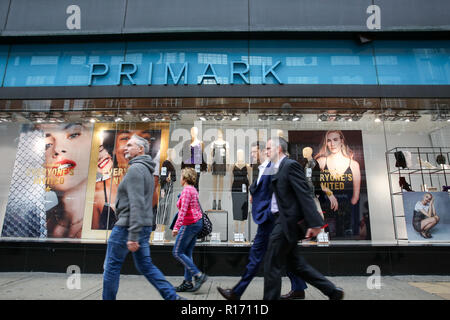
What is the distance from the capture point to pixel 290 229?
233cm

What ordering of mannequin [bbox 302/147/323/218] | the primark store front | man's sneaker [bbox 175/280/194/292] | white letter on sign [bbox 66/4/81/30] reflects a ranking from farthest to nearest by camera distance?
1. mannequin [bbox 302/147/323/218]
2. white letter on sign [bbox 66/4/81/30]
3. the primark store front
4. man's sneaker [bbox 175/280/194/292]

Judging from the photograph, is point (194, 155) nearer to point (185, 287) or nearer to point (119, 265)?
point (185, 287)

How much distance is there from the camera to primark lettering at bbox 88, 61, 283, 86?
15.9ft

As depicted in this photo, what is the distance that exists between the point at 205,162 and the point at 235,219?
1444 mm

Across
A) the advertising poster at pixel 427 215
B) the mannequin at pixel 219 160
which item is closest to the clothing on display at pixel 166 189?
the mannequin at pixel 219 160

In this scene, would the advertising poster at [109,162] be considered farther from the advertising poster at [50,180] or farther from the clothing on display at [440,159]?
the clothing on display at [440,159]

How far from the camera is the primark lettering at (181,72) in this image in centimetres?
485

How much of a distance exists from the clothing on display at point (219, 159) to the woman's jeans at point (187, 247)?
95.9 inches

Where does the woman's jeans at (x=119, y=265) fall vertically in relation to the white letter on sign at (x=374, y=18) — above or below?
below

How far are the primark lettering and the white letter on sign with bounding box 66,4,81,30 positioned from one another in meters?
1.01

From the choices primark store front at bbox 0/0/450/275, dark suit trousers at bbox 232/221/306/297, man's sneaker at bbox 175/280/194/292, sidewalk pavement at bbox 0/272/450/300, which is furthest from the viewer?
primark store front at bbox 0/0/450/275

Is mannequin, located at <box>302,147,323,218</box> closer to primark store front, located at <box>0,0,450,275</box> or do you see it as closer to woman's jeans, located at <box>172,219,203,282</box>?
primark store front, located at <box>0,0,450,275</box>

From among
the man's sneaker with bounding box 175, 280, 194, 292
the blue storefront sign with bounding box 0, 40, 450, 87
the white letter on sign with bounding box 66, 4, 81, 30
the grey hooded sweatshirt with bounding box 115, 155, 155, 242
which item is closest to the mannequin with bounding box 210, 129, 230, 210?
the blue storefront sign with bounding box 0, 40, 450, 87
